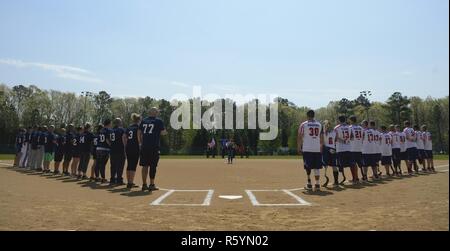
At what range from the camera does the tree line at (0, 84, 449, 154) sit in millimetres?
79250

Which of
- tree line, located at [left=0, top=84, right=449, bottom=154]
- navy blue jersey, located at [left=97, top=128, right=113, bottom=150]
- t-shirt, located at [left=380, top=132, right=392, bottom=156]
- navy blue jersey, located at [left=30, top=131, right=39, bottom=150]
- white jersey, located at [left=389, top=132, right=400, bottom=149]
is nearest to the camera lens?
navy blue jersey, located at [left=97, top=128, right=113, bottom=150]

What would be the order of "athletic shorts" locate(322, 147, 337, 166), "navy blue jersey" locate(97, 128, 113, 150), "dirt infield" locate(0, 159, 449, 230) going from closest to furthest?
"dirt infield" locate(0, 159, 449, 230) → "athletic shorts" locate(322, 147, 337, 166) → "navy blue jersey" locate(97, 128, 113, 150)

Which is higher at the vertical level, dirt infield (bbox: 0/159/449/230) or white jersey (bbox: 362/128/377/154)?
white jersey (bbox: 362/128/377/154)

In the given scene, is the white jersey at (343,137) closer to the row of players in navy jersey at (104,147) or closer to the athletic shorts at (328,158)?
the athletic shorts at (328,158)

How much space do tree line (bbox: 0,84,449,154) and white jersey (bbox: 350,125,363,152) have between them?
58431mm

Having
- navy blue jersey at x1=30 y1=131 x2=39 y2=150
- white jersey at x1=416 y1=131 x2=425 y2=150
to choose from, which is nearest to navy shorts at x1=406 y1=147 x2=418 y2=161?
white jersey at x1=416 y1=131 x2=425 y2=150

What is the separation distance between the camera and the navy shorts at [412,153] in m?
18.6

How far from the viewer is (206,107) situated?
93250 millimetres

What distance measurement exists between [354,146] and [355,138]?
0.28 metres

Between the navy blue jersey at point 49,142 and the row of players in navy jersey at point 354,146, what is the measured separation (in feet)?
40.9

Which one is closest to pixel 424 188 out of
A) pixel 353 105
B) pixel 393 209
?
pixel 393 209

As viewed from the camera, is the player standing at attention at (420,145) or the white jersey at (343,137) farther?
the player standing at attention at (420,145)

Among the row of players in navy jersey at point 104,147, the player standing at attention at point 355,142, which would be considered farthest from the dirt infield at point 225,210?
the player standing at attention at point 355,142

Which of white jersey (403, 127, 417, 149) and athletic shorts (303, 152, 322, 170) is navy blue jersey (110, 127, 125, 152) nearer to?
athletic shorts (303, 152, 322, 170)
